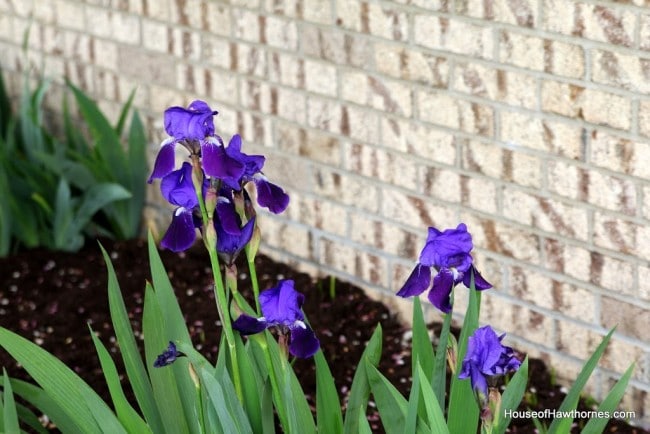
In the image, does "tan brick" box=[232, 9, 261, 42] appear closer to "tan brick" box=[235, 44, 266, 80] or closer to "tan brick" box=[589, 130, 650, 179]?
"tan brick" box=[235, 44, 266, 80]

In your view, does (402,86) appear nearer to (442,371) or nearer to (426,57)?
(426,57)

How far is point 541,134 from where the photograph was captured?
9.50 feet

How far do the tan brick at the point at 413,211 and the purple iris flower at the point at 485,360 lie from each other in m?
1.50

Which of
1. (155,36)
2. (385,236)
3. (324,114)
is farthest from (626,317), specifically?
(155,36)

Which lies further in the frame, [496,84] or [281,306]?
[496,84]

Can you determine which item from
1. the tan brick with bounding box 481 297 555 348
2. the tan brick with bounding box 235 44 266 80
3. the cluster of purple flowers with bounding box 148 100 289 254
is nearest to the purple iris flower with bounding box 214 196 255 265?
the cluster of purple flowers with bounding box 148 100 289 254

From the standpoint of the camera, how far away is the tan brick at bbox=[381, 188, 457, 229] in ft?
10.6

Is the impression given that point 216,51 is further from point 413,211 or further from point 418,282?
point 418,282

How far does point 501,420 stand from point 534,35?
1158mm

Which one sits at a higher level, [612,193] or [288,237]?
[612,193]

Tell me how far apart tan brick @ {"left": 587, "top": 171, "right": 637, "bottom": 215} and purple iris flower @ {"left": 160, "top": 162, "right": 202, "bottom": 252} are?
1.25 meters

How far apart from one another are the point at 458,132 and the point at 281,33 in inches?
28.8

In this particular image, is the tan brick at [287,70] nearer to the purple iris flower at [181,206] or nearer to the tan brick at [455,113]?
the tan brick at [455,113]

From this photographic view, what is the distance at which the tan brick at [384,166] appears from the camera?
3.28 metres
